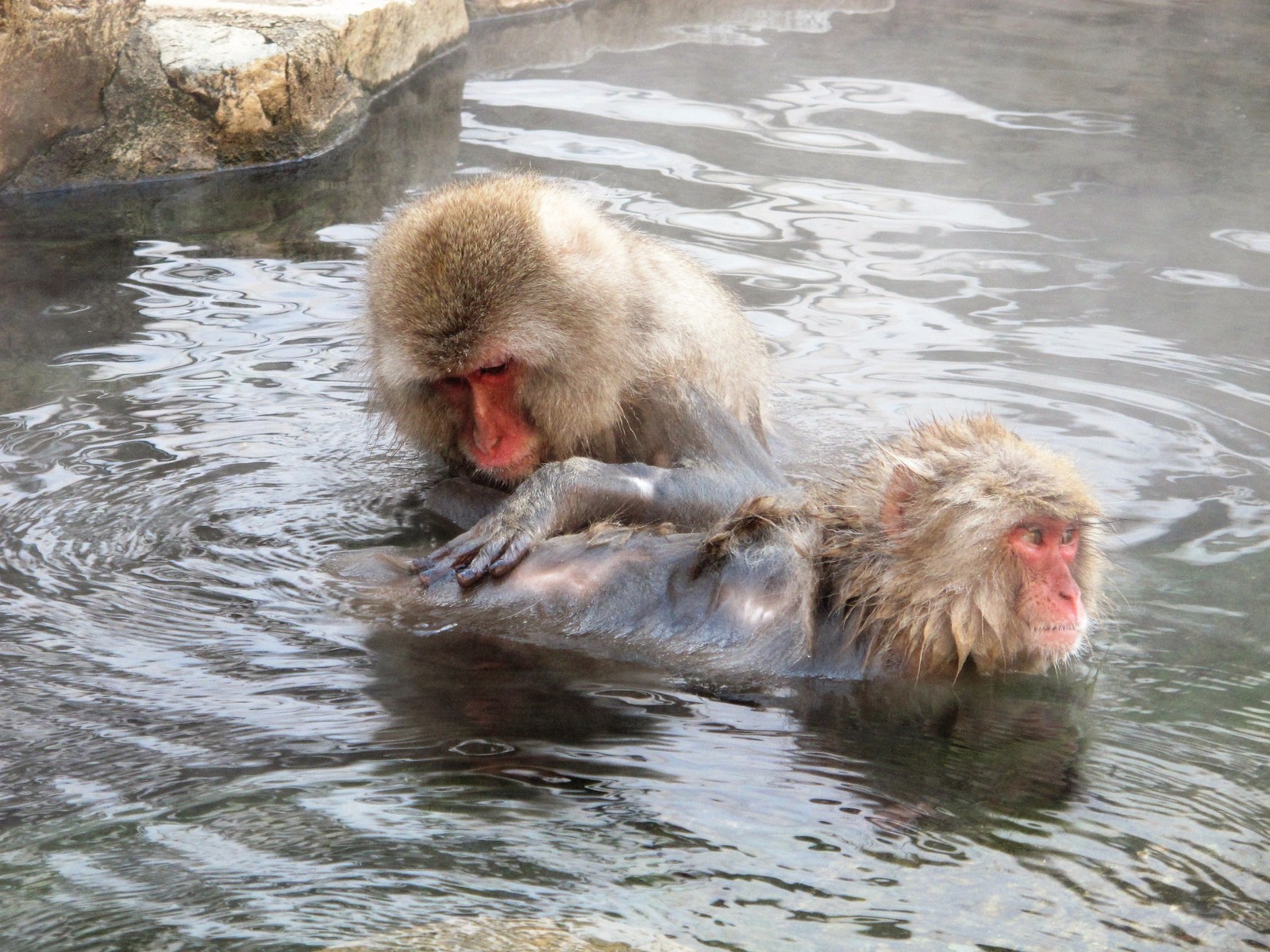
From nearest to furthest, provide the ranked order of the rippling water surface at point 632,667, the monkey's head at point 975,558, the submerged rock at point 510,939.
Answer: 1. the submerged rock at point 510,939
2. the rippling water surface at point 632,667
3. the monkey's head at point 975,558

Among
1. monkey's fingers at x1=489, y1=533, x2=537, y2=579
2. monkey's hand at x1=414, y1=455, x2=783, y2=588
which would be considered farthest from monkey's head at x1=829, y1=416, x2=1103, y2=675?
monkey's fingers at x1=489, y1=533, x2=537, y2=579

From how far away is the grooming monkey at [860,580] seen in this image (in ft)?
12.0

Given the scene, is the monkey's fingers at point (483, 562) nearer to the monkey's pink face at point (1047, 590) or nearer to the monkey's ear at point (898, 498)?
the monkey's ear at point (898, 498)

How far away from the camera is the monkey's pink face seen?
364 cm

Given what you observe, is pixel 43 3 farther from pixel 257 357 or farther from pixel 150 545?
pixel 150 545

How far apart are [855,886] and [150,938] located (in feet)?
3.73

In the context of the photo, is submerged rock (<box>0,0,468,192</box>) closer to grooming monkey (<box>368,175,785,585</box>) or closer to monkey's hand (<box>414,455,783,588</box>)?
grooming monkey (<box>368,175,785,585</box>)

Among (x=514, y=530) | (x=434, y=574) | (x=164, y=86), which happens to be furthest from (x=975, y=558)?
(x=164, y=86)

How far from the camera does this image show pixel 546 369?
14.7 ft

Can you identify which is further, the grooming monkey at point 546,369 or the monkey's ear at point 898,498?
the grooming monkey at point 546,369

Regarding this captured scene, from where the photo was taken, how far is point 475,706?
11.5 feet

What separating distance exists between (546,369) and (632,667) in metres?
1.06

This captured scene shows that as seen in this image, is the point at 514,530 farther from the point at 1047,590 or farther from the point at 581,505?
the point at 1047,590

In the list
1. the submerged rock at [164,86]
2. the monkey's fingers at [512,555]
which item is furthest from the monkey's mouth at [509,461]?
the submerged rock at [164,86]
